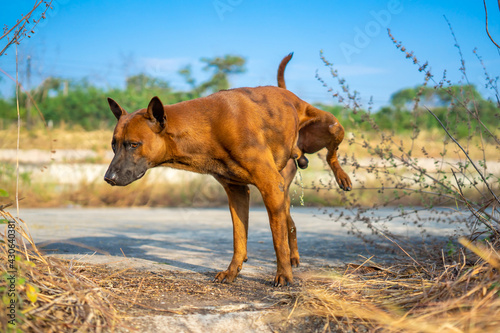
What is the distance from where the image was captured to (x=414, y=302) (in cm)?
281

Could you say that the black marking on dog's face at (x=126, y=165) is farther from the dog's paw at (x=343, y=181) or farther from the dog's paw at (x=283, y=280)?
the dog's paw at (x=343, y=181)

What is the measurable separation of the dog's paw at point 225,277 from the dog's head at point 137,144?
105 cm

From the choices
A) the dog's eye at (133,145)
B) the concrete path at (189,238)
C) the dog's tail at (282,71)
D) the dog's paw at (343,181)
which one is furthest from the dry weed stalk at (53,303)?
the dog's tail at (282,71)

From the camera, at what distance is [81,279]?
2967 millimetres

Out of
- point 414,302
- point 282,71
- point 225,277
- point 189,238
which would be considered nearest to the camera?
point 414,302

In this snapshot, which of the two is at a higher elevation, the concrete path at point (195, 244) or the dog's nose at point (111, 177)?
the dog's nose at point (111, 177)

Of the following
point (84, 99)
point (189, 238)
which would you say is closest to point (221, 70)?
point (84, 99)

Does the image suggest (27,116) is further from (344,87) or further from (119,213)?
(344,87)

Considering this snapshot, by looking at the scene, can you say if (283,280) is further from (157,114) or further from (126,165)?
(157,114)

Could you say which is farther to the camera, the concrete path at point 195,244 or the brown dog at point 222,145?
the brown dog at point 222,145

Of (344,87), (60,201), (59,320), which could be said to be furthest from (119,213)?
(59,320)

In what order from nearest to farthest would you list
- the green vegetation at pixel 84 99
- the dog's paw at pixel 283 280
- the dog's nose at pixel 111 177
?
the dog's nose at pixel 111 177
the dog's paw at pixel 283 280
the green vegetation at pixel 84 99

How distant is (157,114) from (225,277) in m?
1.43

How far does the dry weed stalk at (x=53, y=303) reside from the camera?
2275 mm
